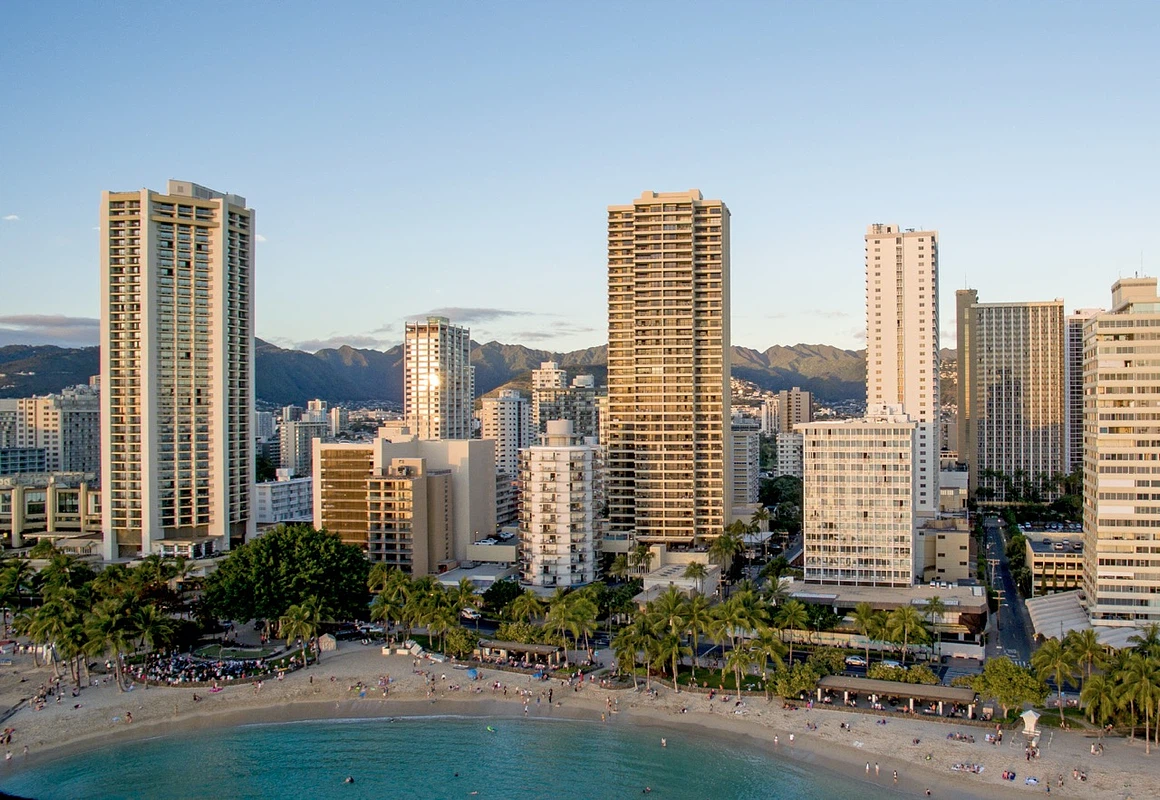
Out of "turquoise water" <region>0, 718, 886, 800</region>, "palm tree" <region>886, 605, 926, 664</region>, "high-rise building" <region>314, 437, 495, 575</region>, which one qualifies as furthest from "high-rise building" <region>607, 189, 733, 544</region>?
"turquoise water" <region>0, 718, 886, 800</region>

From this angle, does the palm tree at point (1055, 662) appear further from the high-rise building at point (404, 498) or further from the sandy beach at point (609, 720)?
the high-rise building at point (404, 498)

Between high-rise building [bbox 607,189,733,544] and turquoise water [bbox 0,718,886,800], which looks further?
high-rise building [bbox 607,189,733,544]

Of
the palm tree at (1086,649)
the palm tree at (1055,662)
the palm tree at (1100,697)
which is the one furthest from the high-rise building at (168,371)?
the palm tree at (1100,697)

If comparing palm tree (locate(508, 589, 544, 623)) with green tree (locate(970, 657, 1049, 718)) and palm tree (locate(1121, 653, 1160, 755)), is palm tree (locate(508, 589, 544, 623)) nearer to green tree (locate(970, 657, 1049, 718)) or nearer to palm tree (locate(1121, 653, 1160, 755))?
green tree (locate(970, 657, 1049, 718))

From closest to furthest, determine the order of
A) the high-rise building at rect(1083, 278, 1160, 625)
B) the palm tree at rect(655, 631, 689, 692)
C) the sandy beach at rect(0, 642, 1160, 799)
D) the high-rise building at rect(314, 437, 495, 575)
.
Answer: the sandy beach at rect(0, 642, 1160, 799) → the palm tree at rect(655, 631, 689, 692) → the high-rise building at rect(1083, 278, 1160, 625) → the high-rise building at rect(314, 437, 495, 575)

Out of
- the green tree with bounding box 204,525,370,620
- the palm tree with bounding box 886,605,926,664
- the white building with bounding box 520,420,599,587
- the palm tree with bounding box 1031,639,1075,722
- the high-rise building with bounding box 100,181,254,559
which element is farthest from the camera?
the high-rise building with bounding box 100,181,254,559

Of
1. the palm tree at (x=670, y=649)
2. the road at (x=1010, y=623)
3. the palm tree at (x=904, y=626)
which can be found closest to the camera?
the palm tree at (x=670, y=649)
